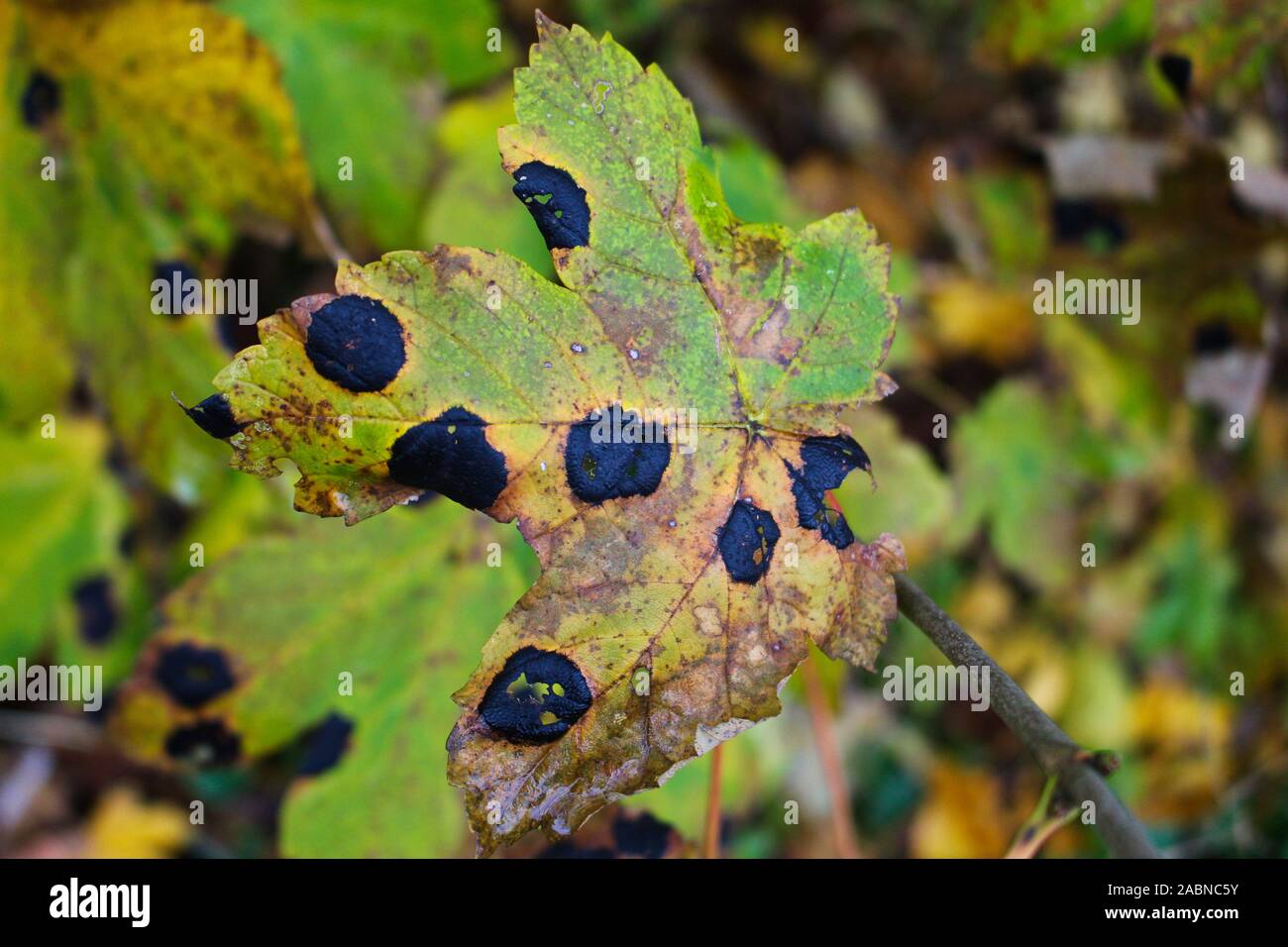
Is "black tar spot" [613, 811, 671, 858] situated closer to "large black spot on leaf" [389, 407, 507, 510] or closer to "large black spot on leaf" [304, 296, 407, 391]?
"large black spot on leaf" [389, 407, 507, 510]

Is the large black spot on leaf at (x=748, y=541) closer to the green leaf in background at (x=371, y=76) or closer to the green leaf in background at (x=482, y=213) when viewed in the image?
the green leaf in background at (x=482, y=213)

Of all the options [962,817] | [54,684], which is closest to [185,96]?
[54,684]

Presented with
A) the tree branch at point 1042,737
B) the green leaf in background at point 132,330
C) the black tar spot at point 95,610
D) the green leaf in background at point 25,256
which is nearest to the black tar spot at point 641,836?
the tree branch at point 1042,737

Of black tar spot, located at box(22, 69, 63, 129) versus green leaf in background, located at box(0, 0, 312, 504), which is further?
black tar spot, located at box(22, 69, 63, 129)

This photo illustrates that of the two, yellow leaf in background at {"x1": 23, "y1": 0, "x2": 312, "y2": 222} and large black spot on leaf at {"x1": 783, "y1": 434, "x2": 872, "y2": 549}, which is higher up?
yellow leaf in background at {"x1": 23, "y1": 0, "x2": 312, "y2": 222}

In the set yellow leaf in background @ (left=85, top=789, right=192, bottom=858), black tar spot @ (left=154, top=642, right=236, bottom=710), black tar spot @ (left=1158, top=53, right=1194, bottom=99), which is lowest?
yellow leaf in background @ (left=85, top=789, right=192, bottom=858)

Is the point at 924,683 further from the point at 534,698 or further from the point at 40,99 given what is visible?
the point at 40,99

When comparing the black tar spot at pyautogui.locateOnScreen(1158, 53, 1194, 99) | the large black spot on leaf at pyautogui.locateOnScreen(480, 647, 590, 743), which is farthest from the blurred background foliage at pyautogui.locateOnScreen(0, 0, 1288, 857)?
the large black spot on leaf at pyautogui.locateOnScreen(480, 647, 590, 743)
